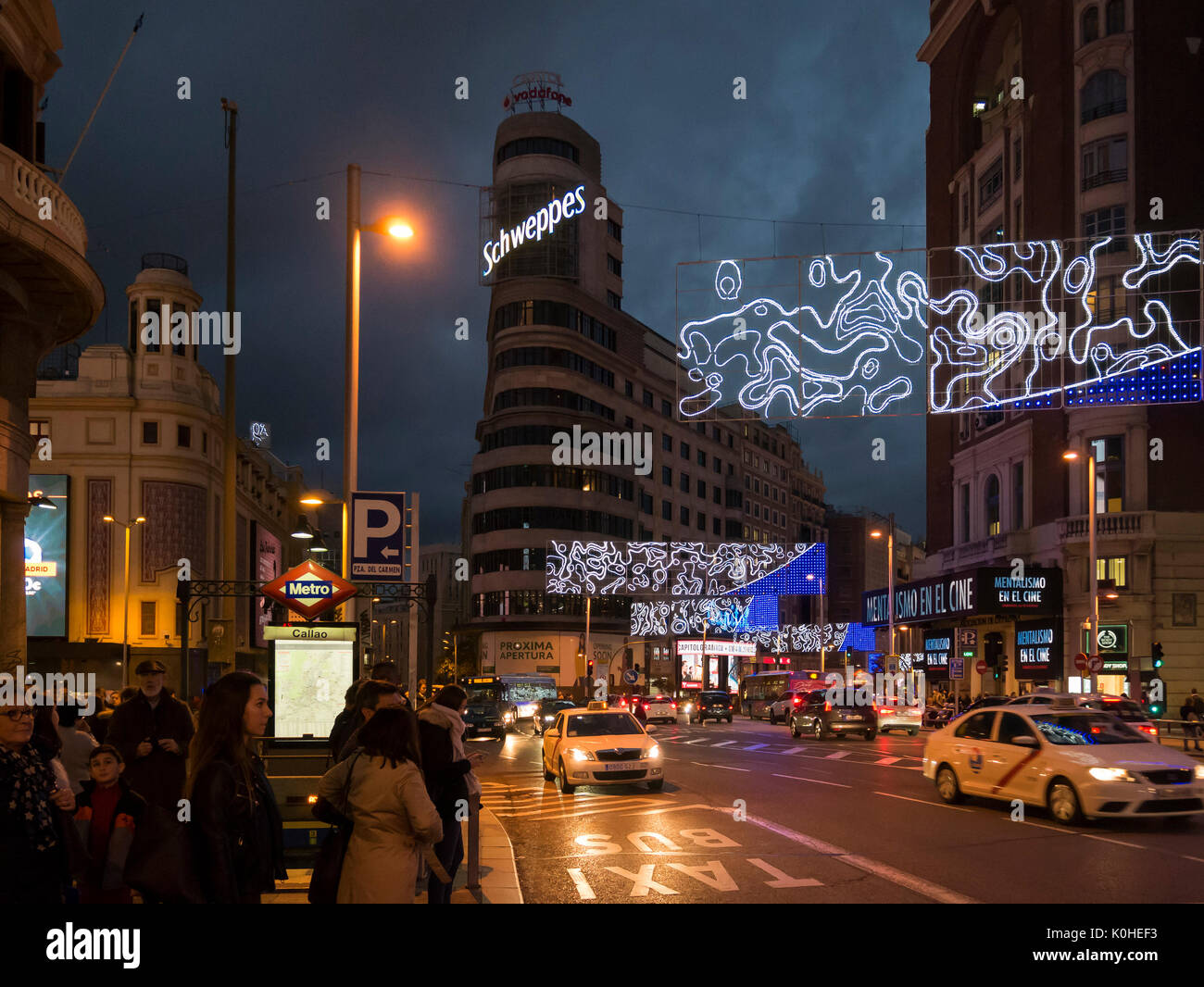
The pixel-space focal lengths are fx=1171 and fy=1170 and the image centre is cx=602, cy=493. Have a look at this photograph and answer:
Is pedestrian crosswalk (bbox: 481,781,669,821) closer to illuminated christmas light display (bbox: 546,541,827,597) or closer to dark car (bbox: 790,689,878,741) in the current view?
dark car (bbox: 790,689,878,741)

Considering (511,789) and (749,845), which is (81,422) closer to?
(511,789)

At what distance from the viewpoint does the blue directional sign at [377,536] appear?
13.8 meters

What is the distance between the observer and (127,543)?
178 ft

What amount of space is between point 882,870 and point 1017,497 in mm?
46463

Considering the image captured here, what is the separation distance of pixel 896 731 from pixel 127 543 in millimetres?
35338

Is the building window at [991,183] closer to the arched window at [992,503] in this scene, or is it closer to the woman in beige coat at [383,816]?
the arched window at [992,503]

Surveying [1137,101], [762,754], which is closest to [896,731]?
[762,754]

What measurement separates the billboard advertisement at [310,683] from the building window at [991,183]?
169ft

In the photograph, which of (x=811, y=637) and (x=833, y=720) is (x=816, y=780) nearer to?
(x=833, y=720)

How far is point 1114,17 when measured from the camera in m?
49.1

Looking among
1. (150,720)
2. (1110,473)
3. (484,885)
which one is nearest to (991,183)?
(1110,473)

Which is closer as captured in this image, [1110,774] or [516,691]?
[1110,774]

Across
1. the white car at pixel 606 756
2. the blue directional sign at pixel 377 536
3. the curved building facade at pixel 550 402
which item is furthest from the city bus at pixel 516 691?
the blue directional sign at pixel 377 536
